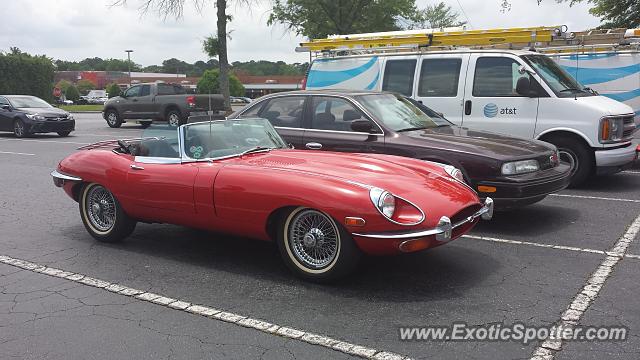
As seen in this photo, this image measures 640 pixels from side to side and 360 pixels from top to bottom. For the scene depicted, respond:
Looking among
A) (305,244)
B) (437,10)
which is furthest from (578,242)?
(437,10)

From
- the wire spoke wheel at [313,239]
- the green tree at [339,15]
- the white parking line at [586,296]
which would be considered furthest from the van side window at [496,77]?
the green tree at [339,15]

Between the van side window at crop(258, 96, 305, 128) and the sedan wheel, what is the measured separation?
13.9 meters

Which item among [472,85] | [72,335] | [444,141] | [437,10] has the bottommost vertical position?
[72,335]

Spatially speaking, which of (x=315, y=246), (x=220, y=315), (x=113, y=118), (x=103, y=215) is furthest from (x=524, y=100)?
(x=113, y=118)

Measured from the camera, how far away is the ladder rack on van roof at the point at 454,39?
9.09 m

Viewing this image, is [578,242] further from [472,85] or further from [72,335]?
[72,335]

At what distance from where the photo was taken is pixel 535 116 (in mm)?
8008

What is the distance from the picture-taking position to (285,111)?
723 centimetres

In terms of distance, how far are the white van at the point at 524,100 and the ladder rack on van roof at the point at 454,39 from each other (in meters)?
0.64

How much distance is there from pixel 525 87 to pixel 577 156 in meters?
→ 1.20

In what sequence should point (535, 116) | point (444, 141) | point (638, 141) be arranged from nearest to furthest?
point (444, 141)
point (535, 116)
point (638, 141)

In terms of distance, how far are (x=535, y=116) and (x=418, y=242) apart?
194 inches

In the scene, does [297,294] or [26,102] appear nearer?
[297,294]

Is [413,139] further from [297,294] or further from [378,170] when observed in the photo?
[297,294]
